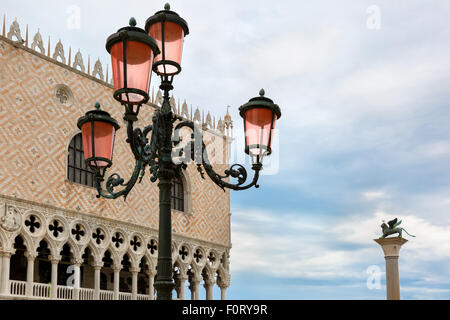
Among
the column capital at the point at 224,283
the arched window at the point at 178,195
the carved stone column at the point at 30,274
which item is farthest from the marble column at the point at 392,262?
the carved stone column at the point at 30,274

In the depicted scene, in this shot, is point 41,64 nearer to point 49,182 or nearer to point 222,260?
point 49,182

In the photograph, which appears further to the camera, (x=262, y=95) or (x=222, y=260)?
(x=222, y=260)

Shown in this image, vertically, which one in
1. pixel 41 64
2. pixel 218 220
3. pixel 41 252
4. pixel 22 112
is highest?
Result: pixel 41 64

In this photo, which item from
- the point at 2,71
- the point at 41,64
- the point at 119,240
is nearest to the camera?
the point at 2,71

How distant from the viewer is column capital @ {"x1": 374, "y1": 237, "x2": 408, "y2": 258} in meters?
14.6

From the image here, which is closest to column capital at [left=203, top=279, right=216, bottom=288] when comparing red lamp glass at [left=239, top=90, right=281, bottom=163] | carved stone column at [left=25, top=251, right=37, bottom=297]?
carved stone column at [left=25, top=251, right=37, bottom=297]

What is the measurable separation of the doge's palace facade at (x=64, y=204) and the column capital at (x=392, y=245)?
5.23 metres

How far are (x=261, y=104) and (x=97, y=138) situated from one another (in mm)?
1483

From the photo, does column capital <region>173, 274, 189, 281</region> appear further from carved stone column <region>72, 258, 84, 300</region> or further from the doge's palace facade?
carved stone column <region>72, 258, 84, 300</region>

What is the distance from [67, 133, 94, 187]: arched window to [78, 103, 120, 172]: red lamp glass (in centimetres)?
886
